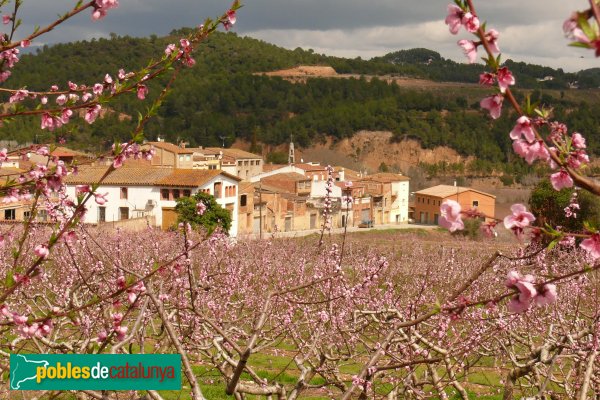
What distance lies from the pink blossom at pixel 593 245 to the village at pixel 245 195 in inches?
964

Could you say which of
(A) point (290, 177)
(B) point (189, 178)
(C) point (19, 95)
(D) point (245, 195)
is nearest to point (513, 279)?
(C) point (19, 95)

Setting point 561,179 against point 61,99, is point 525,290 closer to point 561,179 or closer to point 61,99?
point 561,179

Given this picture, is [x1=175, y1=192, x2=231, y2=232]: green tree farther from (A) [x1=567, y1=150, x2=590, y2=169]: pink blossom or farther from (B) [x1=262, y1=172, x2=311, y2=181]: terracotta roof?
(A) [x1=567, y1=150, x2=590, y2=169]: pink blossom

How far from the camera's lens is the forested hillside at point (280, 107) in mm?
111000

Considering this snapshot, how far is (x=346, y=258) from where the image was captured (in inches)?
989

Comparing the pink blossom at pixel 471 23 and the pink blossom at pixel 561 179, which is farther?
the pink blossom at pixel 561 179

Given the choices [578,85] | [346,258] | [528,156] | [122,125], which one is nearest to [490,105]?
[528,156]

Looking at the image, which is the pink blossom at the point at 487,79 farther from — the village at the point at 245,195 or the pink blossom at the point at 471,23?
the village at the point at 245,195

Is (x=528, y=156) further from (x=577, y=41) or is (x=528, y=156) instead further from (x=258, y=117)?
(x=258, y=117)

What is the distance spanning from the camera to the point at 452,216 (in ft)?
7.52

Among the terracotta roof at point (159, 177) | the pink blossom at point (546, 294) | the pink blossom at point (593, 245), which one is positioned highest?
the pink blossom at point (593, 245)

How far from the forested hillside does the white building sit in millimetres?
47512

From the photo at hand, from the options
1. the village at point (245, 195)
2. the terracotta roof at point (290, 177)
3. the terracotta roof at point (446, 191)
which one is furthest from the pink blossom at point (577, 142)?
the terracotta roof at point (446, 191)

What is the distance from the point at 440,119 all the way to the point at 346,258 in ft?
326
